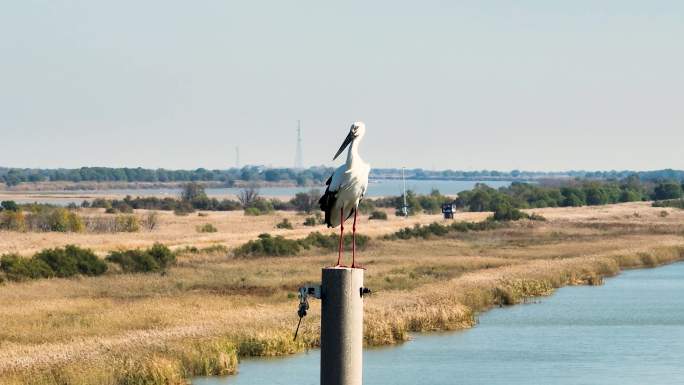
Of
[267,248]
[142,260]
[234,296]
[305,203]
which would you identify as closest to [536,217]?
[305,203]

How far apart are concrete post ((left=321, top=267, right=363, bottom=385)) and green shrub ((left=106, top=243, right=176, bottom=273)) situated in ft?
138

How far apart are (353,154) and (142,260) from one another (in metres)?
42.5

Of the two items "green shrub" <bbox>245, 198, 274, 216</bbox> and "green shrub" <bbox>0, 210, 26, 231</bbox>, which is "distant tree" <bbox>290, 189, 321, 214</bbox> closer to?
"green shrub" <bbox>245, 198, 274, 216</bbox>

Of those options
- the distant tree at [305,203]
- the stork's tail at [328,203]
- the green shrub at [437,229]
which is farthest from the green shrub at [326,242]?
the distant tree at [305,203]

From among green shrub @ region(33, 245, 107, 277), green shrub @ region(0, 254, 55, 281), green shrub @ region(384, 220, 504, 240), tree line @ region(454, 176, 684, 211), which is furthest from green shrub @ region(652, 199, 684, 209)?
green shrub @ region(0, 254, 55, 281)

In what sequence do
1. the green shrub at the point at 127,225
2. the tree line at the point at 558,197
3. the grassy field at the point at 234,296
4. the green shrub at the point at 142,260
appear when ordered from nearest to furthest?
the grassy field at the point at 234,296 → the green shrub at the point at 142,260 → the green shrub at the point at 127,225 → the tree line at the point at 558,197

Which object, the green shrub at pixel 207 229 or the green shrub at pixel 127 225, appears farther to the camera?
the green shrub at pixel 127 225

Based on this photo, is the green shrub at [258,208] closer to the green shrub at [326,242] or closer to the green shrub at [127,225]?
the green shrub at [127,225]

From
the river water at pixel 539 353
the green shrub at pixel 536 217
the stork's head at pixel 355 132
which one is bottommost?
the river water at pixel 539 353

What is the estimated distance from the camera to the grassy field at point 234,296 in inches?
1219

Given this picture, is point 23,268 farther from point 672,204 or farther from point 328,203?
point 672,204

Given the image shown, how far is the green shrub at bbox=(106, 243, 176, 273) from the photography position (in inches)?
2258

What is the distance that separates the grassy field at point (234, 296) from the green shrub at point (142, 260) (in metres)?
0.80

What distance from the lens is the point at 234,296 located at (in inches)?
1809
